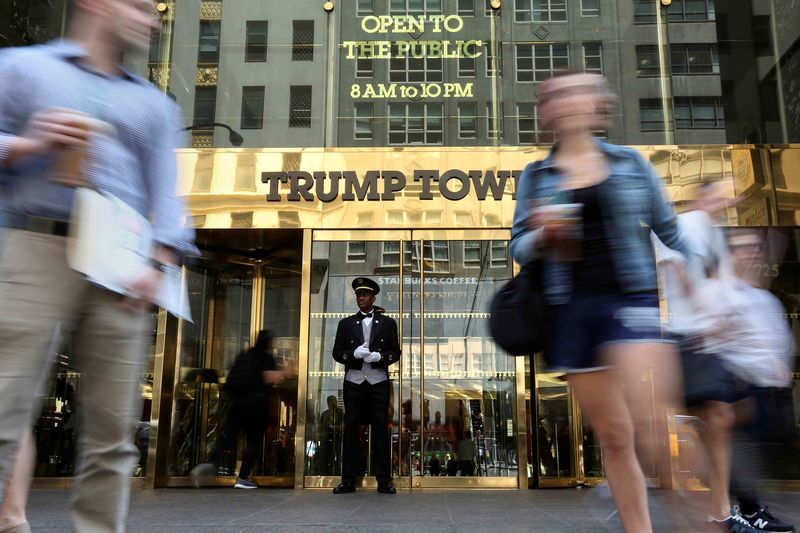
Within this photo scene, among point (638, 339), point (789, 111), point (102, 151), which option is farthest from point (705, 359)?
point (789, 111)

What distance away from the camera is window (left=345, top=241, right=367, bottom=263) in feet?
27.9

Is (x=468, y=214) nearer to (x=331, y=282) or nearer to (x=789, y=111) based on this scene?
(x=331, y=282)

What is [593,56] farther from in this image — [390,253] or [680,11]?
[390,253]

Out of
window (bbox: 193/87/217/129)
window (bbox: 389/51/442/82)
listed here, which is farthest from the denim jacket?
window (bbox: 193/87/217/129)

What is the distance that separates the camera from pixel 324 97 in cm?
901

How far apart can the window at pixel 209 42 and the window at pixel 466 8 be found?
117 inches

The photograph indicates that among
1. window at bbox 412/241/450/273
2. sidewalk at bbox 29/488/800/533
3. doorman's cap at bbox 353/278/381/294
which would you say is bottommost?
sidewalk at bbox 29/488/800/533

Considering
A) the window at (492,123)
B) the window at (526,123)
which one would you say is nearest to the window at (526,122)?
the window at (526,123)

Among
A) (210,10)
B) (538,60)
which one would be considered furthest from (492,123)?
(210,10)

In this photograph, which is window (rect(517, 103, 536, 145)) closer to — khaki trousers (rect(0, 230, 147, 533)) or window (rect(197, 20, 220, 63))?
window (rect(197, 20, 220, 63))

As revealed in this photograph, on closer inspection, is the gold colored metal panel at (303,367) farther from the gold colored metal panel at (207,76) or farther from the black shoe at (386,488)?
the gold colored metal panel at (207,76)

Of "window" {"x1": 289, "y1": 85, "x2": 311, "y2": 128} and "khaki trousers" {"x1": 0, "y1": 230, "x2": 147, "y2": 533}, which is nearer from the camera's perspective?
"khaki trousers" {"x1": 0, "y1": 230, "x2": 147, "y2": 533}

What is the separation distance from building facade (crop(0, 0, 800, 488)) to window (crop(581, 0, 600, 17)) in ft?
0.16

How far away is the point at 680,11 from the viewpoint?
915cm
